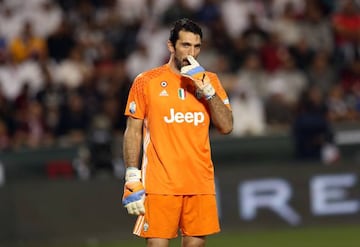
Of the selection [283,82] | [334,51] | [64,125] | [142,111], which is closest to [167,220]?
[142,111]

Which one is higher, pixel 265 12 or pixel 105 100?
pixel 265 12

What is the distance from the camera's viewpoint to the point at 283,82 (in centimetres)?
1705

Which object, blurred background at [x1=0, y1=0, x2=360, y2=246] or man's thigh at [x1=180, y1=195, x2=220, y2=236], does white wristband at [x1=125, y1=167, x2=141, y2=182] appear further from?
blurred background at [x1=0, y1=0, x2=360, y2=246]

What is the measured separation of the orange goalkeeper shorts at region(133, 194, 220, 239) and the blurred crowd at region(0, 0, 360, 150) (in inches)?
304

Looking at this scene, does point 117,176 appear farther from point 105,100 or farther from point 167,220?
point 167,220

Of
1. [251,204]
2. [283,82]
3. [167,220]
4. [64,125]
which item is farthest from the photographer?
[283,82]

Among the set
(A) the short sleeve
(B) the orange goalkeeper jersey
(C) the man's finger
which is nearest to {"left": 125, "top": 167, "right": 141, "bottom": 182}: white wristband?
(B) the orange goalkeeper jersey

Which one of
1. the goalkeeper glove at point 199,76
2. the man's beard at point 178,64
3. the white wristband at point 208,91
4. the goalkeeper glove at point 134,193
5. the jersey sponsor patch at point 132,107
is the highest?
the man's beard at point 178,64

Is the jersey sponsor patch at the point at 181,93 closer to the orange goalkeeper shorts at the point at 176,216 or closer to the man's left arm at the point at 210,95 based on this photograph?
the man's left arm at the point at 210,95

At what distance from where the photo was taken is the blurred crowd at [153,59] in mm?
15898

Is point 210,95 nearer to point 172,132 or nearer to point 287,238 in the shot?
point 172,132

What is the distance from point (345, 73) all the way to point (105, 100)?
4231 millimetres

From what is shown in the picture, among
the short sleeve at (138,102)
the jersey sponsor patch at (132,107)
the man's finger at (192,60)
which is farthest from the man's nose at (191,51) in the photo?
the jersey sponsor patch at (132,107)

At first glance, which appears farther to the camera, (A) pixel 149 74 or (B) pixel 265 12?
(B) pixel 265 12
